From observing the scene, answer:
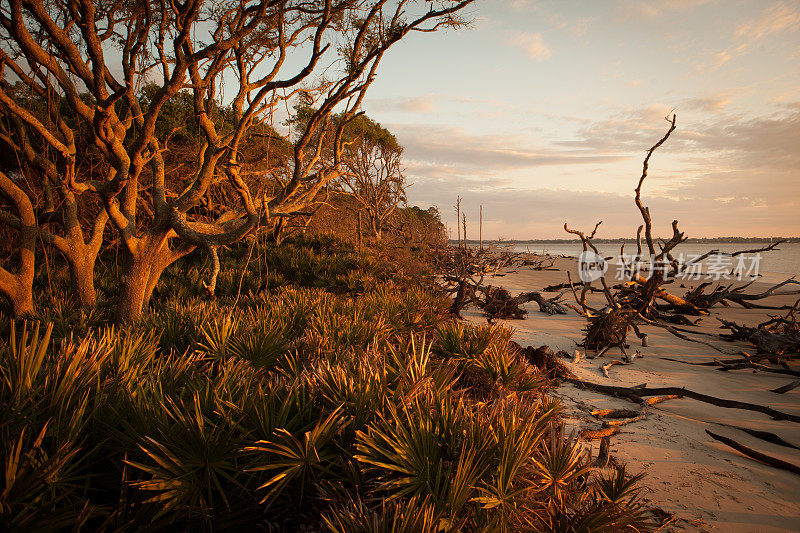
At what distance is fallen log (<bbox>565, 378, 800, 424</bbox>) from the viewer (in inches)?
163

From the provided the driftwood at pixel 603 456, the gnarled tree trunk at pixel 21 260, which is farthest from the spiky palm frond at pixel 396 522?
the gnarled tree trunk at pixel 21 260

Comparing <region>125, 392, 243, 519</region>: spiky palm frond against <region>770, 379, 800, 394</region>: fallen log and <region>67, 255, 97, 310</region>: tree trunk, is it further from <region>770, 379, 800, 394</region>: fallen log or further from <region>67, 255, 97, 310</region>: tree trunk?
<region>770, 379, 800, 394</region>: fallen log

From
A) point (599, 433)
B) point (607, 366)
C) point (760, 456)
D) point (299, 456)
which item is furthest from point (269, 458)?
point (607, 366)

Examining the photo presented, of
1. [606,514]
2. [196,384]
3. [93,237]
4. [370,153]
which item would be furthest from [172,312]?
[370,153]

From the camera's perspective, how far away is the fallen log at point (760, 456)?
319 centimetres

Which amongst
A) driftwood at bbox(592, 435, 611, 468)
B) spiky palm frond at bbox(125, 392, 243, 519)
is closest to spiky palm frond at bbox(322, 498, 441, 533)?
spiky palm frond at bbox(125, 392, 243, 519)

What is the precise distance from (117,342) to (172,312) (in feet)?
8.10

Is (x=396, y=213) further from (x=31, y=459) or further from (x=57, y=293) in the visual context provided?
(x=31, y=459)

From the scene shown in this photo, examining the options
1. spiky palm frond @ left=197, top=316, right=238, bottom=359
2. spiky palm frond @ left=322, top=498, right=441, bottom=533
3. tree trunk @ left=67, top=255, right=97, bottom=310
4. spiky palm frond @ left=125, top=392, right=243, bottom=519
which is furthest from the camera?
tree trunk @ left=67, top=255, right=97, bottom=310

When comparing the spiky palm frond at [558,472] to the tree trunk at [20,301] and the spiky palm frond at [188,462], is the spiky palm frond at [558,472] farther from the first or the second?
the tree trunk at [20,301]

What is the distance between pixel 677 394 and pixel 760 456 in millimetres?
1383

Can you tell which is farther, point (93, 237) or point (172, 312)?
point (93, 237)

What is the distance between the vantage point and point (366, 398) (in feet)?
7.70

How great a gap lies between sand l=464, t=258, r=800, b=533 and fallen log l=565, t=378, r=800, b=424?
10 centimetres
